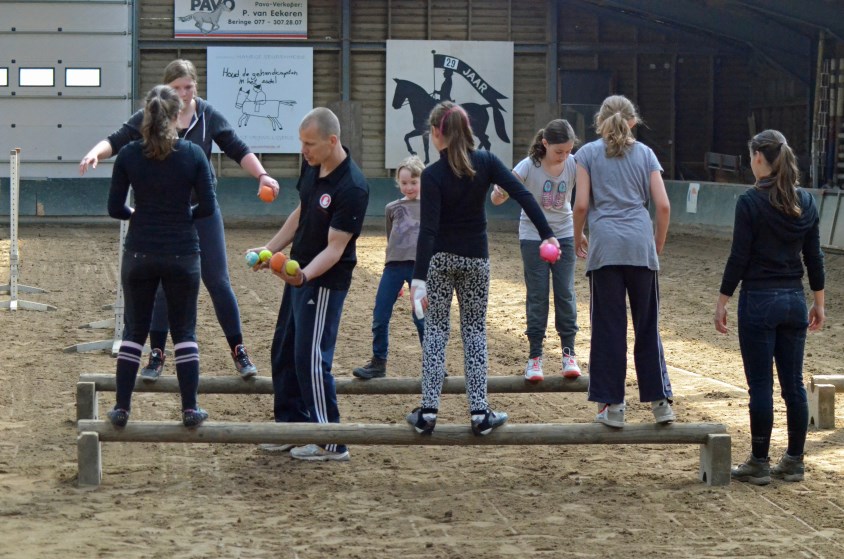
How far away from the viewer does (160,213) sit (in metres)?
6.15

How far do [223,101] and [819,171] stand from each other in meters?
12.2

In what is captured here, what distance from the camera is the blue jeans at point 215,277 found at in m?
7.13

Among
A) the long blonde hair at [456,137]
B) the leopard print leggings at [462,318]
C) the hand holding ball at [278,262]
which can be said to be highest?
the long blonde hair at [456,137]

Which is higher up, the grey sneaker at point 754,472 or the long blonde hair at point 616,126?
the long blonde hair at point 616,126

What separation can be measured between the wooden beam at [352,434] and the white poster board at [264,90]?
20.0m

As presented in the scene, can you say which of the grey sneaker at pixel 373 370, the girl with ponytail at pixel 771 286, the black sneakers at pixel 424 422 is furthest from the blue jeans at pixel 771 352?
the grey sneaker at pixel 373 370

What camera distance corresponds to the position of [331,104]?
2627cm

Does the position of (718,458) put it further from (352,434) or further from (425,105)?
(425,105)

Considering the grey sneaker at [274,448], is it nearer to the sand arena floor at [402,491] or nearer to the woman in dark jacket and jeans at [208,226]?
the sand arena floor at [402,491]

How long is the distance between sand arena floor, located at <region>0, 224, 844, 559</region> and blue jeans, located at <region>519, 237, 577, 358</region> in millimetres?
683

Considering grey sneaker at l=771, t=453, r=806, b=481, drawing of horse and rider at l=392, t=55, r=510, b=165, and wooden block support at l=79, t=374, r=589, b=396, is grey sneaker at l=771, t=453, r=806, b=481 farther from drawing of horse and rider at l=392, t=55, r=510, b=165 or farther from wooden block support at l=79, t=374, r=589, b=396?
drawing of horse and rider at l=392, t=55, r=510, b=165

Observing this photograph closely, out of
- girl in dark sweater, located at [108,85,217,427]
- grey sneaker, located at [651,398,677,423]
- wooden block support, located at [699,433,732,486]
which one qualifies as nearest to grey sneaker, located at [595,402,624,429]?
grey sneaker, located at [651,398,677,423]

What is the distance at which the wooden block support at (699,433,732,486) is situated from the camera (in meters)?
6.38

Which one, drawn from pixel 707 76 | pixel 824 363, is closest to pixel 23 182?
pixel 707 76
